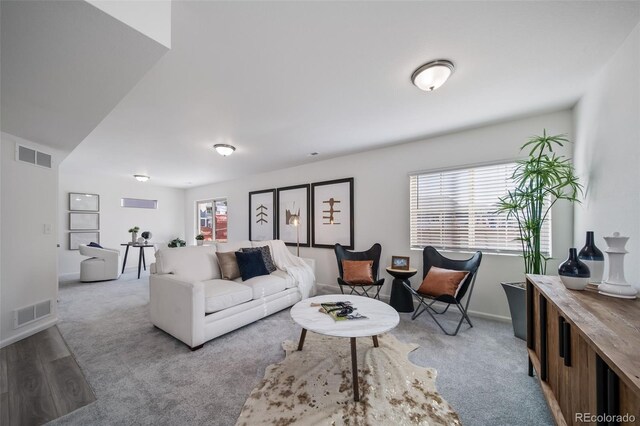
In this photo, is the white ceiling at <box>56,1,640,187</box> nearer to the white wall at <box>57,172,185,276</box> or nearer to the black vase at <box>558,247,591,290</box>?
the black vase at <box>558,247,591,290</box>

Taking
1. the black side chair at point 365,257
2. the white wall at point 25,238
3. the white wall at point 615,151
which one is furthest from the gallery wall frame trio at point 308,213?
the white wall at point 25,238

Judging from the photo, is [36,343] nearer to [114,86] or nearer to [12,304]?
[12,304]

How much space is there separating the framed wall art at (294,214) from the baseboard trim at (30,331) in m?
3.43

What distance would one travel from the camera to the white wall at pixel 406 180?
2787 mm

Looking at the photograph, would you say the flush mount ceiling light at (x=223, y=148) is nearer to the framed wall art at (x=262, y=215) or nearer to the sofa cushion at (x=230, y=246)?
the sofa cushion at (x=230, y=246)

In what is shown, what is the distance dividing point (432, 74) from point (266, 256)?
2.95m

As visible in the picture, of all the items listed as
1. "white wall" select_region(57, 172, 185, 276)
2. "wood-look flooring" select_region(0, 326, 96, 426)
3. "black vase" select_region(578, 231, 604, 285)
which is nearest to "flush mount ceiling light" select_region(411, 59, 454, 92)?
"black vase" select_region(578, 231, 604, 285)

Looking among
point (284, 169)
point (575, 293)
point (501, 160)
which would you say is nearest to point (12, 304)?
point (284, 169)

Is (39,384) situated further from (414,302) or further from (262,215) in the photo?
(262,215)

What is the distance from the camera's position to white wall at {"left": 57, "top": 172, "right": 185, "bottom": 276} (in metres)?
5.51

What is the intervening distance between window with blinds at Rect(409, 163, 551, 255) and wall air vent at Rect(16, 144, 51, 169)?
4817mm

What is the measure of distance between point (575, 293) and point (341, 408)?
1633 millimetres

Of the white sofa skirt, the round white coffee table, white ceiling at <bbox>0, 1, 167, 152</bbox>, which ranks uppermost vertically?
white ceiling at <bbox>0, 1, 167, 152</bbox>

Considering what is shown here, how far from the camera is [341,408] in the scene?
155 cm
